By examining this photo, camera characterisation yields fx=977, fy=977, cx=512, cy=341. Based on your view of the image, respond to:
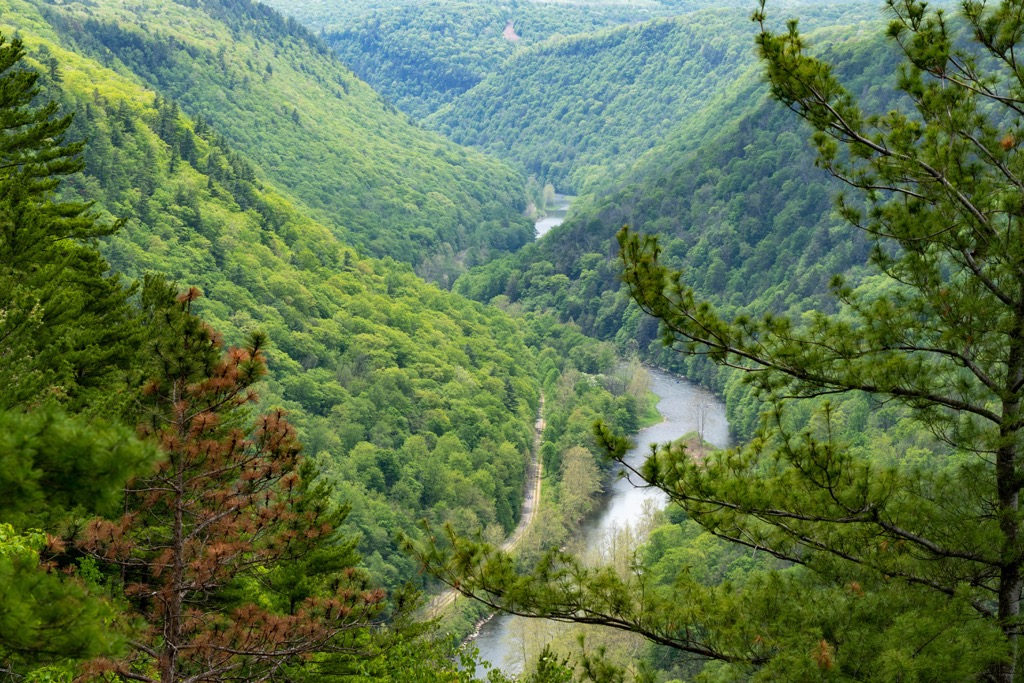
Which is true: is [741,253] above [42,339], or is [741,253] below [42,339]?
below

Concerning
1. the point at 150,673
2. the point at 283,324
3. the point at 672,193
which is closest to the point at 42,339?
the point at 150,673

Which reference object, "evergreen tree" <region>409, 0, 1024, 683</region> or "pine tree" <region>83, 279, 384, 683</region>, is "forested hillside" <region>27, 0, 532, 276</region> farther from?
"evergreen tree" <region>409, 0, 1024, 683</region>

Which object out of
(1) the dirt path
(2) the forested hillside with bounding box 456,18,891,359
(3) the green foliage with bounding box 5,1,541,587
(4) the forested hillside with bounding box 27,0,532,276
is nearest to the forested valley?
(1) the dirt path

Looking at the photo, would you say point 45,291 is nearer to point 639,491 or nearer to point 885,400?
point 885,400

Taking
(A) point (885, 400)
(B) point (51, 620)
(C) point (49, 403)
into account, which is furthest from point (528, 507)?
(B) point (51, 620)

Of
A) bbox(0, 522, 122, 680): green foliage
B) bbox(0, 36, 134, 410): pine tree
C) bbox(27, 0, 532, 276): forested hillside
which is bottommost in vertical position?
bbox(27, 0, 532, 276): forested hillside

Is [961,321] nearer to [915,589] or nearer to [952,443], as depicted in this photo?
[952,443]
